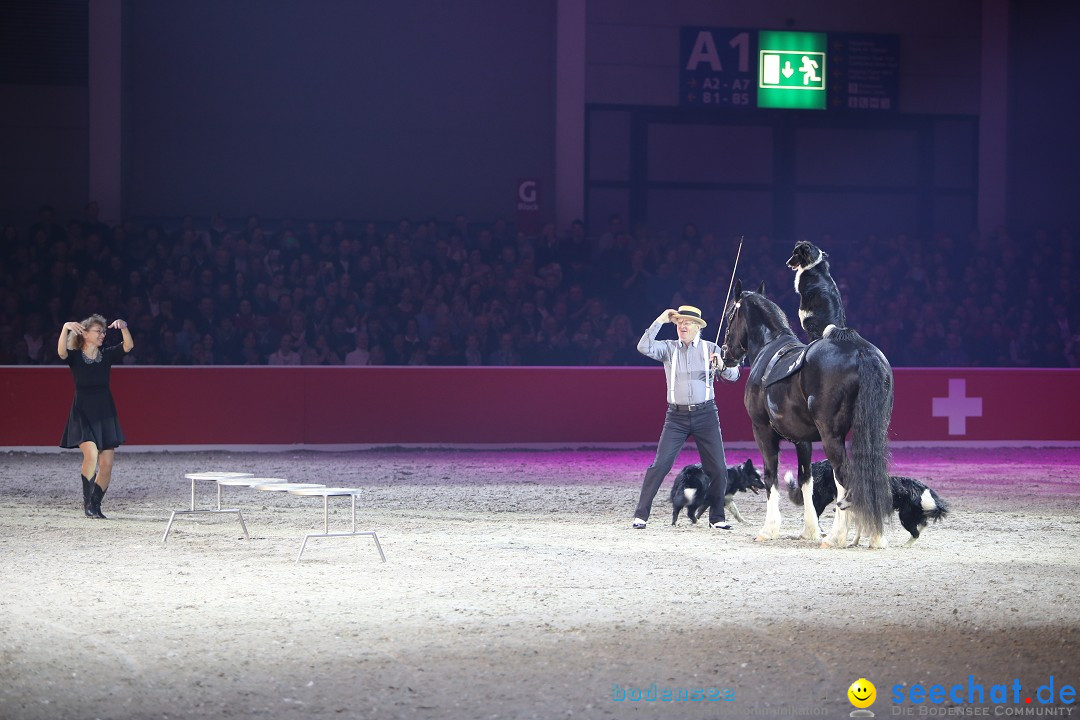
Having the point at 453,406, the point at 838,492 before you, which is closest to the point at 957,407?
the point at 453,406

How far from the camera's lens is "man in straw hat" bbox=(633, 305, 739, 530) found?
450 inches

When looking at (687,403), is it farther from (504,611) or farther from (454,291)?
(454,291)

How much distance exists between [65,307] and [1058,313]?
17.2 meters

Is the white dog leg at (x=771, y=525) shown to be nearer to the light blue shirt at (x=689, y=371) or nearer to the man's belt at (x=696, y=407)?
the man's belt at (x=696, y=407)

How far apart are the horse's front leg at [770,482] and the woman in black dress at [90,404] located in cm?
634

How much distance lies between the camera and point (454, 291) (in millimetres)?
20625

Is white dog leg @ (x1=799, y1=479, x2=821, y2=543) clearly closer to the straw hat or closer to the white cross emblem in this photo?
the straw hat

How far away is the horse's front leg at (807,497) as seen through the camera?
10.8m

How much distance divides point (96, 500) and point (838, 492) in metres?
7.13

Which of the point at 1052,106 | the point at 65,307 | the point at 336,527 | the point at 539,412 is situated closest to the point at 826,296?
the point at 336,527

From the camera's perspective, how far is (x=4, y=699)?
19.4 ft

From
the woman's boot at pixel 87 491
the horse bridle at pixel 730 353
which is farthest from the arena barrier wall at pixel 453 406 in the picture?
the horse bridle at pixel 730 353

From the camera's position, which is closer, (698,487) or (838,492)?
(838,492)

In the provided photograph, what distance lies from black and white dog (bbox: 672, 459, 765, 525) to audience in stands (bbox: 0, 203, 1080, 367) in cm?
801
